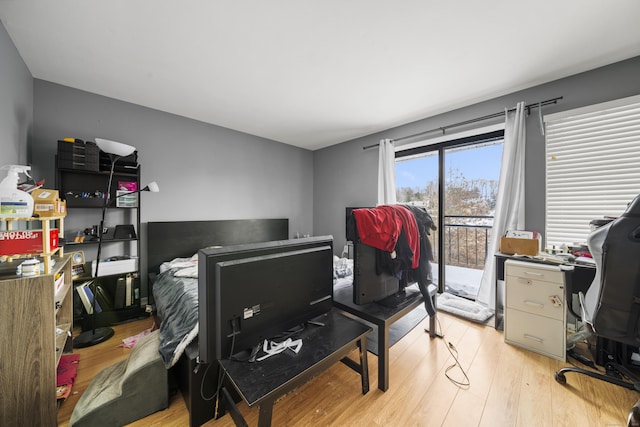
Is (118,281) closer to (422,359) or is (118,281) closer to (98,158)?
(98,158)

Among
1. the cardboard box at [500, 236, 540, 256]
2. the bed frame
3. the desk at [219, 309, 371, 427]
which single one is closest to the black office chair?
the cardboard box at [500, 236, 540, 256]

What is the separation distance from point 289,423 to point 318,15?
2537mm

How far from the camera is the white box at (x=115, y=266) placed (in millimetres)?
2408

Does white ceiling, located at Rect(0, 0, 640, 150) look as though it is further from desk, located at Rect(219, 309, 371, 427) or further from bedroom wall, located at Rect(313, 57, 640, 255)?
desk, located at Rect(219, 309, 371, 427)

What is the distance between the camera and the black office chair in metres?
1.28

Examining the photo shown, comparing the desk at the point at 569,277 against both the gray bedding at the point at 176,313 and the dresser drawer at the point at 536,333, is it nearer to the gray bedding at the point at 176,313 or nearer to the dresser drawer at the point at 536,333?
the dresser drawer at the point at 536,333

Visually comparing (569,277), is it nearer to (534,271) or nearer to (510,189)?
(534,271)

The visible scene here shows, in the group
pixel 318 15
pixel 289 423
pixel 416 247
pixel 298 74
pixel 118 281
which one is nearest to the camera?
pixel 289 423

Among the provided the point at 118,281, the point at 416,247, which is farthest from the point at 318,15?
the point at 118,281

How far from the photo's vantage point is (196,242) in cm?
318

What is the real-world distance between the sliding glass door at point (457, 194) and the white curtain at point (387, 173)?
0.81ft

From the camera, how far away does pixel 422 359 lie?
1899mm

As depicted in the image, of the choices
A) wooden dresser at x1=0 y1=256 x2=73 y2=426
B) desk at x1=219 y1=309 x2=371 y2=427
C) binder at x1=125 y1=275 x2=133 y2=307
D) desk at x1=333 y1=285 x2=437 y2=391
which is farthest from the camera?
binder at x1=125 y1=275 x2=133 y2=307

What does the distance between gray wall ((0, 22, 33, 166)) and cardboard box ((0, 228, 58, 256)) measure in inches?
32.1
